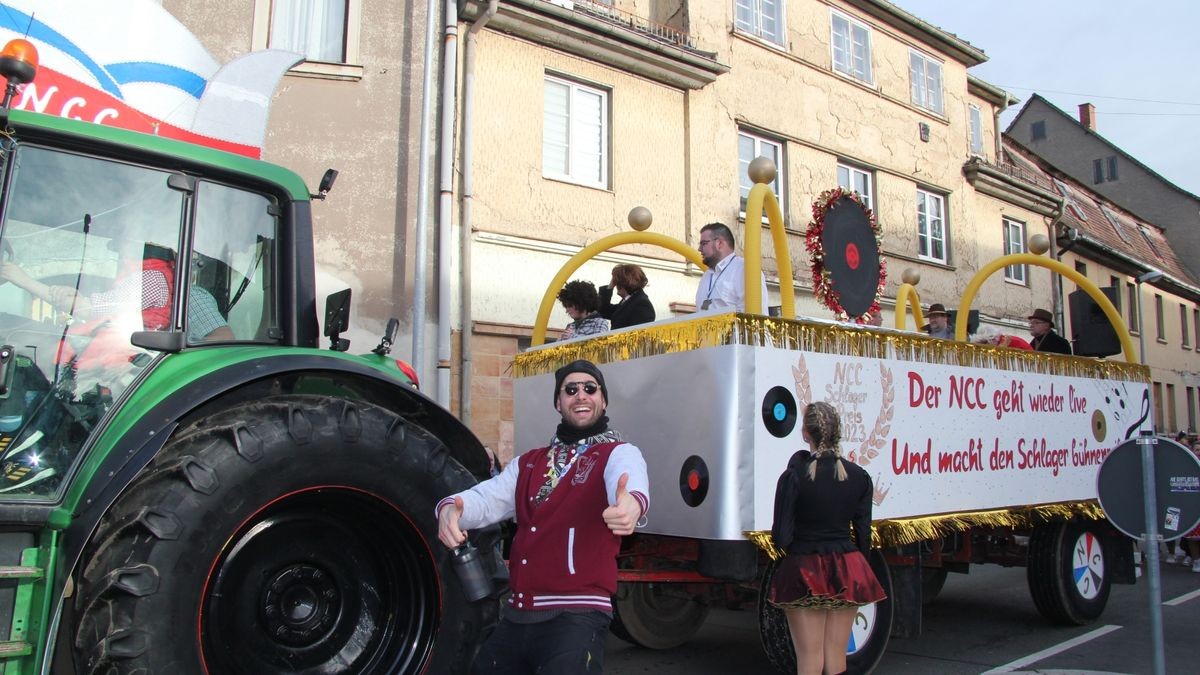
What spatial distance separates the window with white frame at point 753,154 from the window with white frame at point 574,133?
2673 millimetres

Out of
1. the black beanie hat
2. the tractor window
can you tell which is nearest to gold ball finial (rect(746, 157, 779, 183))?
the black beanie hat

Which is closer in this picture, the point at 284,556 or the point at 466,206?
the point at 284,556

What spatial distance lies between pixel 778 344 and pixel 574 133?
814cm

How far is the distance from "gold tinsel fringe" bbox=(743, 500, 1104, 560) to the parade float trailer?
13 mm

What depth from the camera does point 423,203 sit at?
10.5 m

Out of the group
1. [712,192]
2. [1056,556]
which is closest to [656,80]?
[712,192]

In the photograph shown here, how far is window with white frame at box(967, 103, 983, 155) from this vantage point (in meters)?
20.0

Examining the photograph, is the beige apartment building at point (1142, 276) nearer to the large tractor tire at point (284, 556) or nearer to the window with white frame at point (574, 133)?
the window with white frame at point (574, 133)

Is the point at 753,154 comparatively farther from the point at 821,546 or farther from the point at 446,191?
the point at 821,546

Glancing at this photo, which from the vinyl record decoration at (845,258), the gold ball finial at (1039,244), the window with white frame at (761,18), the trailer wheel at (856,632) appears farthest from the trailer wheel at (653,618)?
the window with white frame at (761,18)

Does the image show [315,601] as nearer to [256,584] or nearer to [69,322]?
[256,584]

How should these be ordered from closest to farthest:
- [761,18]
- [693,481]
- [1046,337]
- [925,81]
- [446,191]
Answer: [693,481], [1046,337], [446,191], [761,18], [925,81]

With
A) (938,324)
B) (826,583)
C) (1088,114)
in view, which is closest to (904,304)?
(938,324)

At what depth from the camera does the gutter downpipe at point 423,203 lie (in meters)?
10.3
